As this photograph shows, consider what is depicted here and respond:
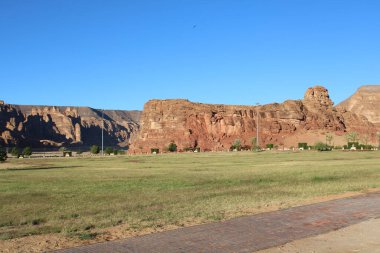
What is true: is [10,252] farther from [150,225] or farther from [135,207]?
[135,207]

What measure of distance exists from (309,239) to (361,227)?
6.24 feet

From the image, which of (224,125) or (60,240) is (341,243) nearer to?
(60,240)

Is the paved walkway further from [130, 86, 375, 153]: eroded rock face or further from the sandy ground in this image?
[130, 86, 375, 153]: eroded rock face

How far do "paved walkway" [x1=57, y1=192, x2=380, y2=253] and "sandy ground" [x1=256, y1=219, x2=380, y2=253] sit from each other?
0.98ft

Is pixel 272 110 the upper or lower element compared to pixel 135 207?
upper

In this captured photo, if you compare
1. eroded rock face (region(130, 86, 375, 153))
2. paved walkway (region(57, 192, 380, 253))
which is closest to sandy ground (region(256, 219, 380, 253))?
paved walkway (region(57, 192, 380, 253))

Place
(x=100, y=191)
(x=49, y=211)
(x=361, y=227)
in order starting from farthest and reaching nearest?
(x=100, y=191) → (x=49, y=211) → (x=361, y=227)

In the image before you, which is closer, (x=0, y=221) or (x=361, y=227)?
(x=361, y=227)

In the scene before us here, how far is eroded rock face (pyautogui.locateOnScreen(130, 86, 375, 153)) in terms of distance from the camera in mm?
161875

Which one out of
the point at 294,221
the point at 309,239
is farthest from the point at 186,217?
the point at 309,239

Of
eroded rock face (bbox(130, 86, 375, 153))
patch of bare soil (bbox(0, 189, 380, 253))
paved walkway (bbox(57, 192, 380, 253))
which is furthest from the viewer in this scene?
eroded rock face (bbox(130, 86, 375, 153))

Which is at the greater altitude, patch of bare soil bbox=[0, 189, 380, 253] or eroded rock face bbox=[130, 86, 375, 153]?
eroded rock face bbox=[130, 86, 375, 153]

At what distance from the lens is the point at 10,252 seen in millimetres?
Result: 8633

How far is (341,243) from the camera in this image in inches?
361
